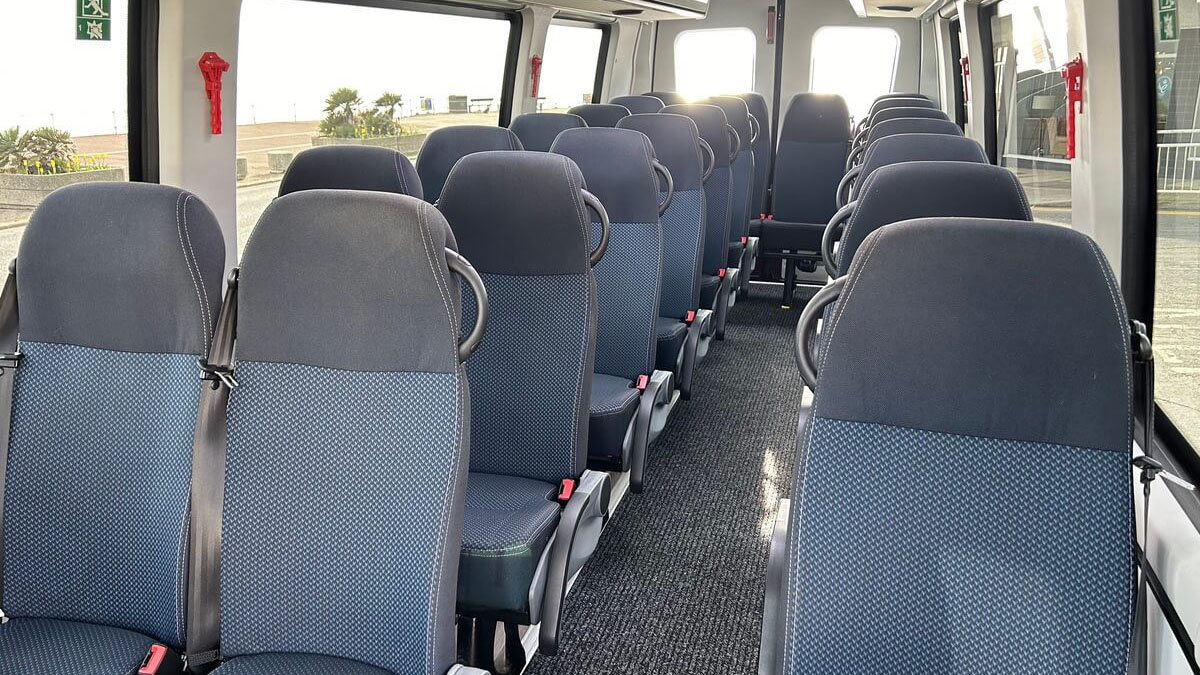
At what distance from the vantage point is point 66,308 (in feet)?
6.72

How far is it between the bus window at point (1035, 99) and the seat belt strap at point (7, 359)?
3376 mm

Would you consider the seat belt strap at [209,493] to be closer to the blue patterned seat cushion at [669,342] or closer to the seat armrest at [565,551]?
the seat armrest at [565,551]

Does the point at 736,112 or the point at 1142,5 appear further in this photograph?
the point at 736,112

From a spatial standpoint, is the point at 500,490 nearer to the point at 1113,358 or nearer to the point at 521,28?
the point at 1113,358

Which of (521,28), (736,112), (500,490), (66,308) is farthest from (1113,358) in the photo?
(521,28)

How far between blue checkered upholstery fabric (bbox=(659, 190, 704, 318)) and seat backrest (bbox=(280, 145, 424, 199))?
1.59 meters

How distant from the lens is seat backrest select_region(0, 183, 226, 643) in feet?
6.48

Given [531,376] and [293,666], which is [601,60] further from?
[293,666]

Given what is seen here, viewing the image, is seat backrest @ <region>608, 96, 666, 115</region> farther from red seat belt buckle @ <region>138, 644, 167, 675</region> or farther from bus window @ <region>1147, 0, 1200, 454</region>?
red seat belt buckle @ <region>138, 644, 167, 675</region>

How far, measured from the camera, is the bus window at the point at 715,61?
37.5 feet

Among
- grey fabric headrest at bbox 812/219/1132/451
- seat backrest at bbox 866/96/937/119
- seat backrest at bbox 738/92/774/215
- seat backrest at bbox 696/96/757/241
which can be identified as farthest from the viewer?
seat backrest at bbox 738/92/774/215

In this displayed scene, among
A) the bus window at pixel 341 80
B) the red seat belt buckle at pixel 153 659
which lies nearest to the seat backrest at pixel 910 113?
the bus window at pixel 341 80

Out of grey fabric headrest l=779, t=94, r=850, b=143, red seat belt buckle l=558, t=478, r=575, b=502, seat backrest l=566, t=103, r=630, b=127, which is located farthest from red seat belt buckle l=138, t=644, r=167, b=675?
grey fabric headrest l=779, t=94, r=850, b=143

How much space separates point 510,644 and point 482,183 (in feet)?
4.18
